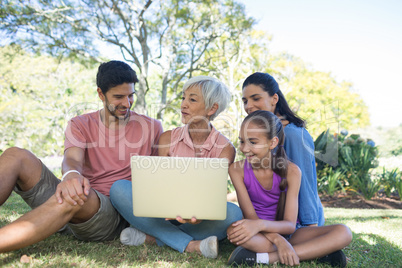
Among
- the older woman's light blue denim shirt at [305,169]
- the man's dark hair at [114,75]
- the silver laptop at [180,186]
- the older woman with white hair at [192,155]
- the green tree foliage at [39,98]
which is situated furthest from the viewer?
the green tree foliage at [39,98]

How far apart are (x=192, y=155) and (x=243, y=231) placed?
35.0 inches

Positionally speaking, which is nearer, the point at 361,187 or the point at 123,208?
the point at 123,208

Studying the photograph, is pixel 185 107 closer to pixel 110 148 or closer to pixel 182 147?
pixel 182 147

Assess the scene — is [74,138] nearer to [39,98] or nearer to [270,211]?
[270,211]

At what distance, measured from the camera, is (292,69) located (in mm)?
22484

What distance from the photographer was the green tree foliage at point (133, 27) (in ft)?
33.7

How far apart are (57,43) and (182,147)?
9761 millimetres

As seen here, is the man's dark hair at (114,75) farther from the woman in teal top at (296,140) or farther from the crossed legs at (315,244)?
the crossed legs at (315,244)

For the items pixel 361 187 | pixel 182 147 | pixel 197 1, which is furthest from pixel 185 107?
pixel 197 1

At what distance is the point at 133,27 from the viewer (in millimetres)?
10797

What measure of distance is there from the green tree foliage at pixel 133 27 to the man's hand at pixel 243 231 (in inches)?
346

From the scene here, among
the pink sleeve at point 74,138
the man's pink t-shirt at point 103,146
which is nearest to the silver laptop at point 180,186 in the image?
the man's pink t-shirt at point 103,146

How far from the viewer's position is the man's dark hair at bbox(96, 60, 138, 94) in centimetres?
273

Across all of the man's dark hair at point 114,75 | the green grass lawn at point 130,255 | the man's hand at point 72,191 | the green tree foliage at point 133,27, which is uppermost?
the green tree foliage at point 133,27
